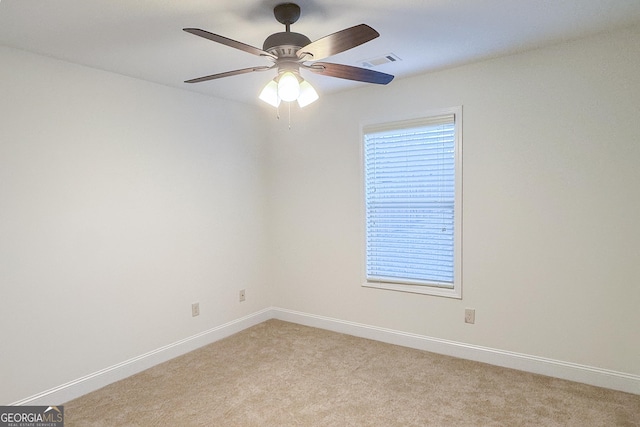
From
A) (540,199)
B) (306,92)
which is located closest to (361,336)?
(540,199)

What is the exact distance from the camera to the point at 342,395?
103 inches

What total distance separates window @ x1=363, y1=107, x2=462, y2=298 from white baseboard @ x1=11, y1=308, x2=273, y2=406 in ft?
5.00

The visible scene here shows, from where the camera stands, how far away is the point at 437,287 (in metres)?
3.27

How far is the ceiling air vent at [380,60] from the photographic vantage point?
273 centimetres

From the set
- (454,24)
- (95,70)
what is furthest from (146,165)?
(454,24)

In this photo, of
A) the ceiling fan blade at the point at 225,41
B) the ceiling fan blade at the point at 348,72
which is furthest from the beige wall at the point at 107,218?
the ceiling fan blade at the point at 348,72

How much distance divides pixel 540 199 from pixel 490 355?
1319 millimetres

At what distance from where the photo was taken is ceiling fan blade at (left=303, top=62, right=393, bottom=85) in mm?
1955

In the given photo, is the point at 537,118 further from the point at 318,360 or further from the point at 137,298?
the point at 137,298

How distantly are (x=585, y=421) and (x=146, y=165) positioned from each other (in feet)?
11.9

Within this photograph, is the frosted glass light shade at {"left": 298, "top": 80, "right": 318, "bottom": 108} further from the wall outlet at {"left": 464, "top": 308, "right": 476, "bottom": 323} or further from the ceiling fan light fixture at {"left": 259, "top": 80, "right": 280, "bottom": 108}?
the wall outlet at {"left": 464, "top": 308, "right": 476, "bottom": 323}

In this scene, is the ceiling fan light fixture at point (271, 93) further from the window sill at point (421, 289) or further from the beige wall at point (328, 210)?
the window sill at point (421, 289)

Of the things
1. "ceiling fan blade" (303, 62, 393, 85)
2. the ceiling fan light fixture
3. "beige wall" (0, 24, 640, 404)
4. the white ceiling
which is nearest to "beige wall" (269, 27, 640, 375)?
"beige wall" (0, 24, 640, 404)

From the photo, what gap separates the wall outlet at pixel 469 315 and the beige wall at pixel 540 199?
0.15ft
